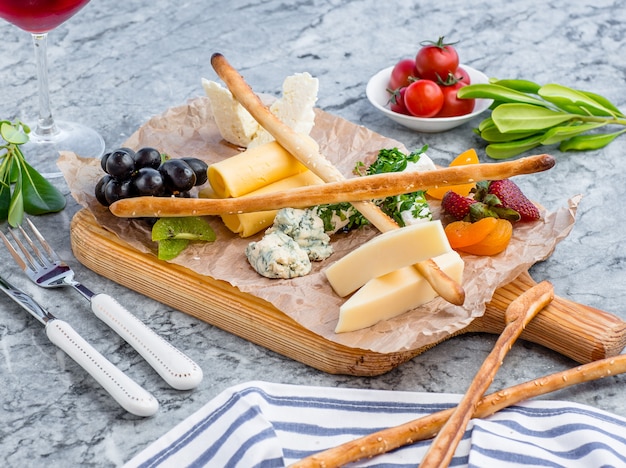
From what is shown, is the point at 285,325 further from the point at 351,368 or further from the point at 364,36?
the point at 364,36

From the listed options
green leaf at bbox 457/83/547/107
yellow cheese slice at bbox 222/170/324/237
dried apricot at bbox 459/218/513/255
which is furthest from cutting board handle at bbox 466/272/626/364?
green leaf at bbox 457/83/547/107

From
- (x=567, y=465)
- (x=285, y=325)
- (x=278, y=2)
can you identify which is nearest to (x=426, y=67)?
(x=278, y=2)

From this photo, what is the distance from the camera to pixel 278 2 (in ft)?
10.1

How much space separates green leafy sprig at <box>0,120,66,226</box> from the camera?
1894 mm

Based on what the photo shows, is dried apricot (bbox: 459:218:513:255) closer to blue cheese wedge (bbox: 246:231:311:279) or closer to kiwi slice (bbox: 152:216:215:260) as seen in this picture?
blue cheese wedge (bbox: 246:231:311:279)

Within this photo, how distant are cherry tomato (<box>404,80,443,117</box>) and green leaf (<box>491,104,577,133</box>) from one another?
0.54ft

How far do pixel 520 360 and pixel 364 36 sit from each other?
1536mm

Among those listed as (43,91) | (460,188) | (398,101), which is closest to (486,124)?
(398,101)

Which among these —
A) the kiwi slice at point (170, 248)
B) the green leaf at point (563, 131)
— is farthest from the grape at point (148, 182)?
the green leaf at point (563, 131)

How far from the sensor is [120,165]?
1.82 meters

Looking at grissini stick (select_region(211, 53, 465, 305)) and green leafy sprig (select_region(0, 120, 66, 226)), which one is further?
green leafy sprig (select_region(0, 120, 66, 226))

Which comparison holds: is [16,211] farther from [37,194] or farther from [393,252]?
[393,252]

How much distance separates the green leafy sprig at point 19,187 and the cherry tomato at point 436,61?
1004mm

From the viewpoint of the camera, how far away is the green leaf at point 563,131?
2.27 m
